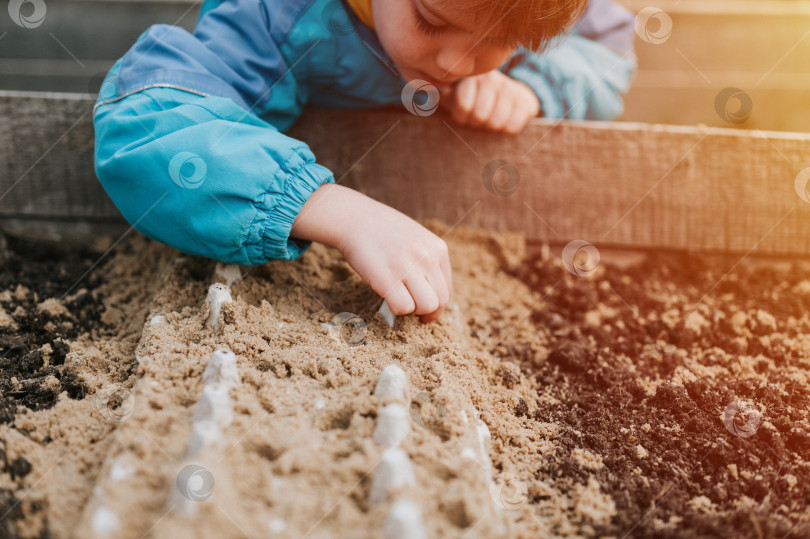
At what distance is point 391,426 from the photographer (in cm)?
81

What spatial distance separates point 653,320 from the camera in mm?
1419

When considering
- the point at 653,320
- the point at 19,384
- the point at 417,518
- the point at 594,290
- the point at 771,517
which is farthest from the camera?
the point at 594,290

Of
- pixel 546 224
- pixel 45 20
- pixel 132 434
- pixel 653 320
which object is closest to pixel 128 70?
pixel 132 434

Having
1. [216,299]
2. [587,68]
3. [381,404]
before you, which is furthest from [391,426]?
[587,68]

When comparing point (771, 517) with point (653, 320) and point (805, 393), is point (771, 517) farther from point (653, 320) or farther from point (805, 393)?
point (653, 320)

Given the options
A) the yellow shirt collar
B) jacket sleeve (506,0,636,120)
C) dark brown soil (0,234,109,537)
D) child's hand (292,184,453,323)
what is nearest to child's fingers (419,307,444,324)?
child's hand (292,184,453,323)

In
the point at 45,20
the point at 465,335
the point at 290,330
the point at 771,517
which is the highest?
the point at 771,517

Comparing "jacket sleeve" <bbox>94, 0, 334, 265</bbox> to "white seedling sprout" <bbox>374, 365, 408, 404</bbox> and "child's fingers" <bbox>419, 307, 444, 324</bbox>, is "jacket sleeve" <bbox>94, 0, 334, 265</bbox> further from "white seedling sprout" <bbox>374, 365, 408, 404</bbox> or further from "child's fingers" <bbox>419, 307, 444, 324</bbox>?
"white seedling sprout" <bbox>374, 365, 408, 404</bbox>

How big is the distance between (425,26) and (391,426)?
2.56 feet

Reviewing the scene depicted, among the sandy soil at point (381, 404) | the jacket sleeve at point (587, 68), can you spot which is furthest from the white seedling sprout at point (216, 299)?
the jacket sleeve at point (587, 68)


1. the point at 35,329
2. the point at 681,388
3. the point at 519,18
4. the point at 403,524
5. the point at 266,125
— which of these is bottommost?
the point at 35,329

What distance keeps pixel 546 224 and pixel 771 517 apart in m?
0.93

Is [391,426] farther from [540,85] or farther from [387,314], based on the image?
[540,85]

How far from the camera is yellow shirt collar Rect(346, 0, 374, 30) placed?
1366 mm
